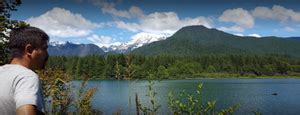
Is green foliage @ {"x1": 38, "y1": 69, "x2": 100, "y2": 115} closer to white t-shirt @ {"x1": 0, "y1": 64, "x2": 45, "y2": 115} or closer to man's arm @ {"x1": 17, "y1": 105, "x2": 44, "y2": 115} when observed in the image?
white t-shirt @ {"x1": 0, "y1": 64, "x2": 45, "y2": 115}

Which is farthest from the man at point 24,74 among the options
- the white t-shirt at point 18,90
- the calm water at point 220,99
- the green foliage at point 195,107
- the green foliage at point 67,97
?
the green foliage at point 67,97

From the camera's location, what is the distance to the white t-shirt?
8.07 ft

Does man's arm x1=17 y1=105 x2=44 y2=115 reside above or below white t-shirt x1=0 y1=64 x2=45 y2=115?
below

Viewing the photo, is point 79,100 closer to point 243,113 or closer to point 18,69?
point 18,69

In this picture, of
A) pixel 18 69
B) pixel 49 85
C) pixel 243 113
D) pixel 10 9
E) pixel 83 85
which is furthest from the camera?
pixel 243 113

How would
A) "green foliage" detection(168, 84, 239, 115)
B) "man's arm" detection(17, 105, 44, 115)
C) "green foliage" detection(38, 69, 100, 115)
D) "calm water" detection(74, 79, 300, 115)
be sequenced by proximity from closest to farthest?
"man's arm" detection(17, 105, 44, 115), "green foliage" detection(168, 84, 239, 115), "green foliage" detection(38, 69, 100, 115), "calm water" detection(74, 79, 300, 115)

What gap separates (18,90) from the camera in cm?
250

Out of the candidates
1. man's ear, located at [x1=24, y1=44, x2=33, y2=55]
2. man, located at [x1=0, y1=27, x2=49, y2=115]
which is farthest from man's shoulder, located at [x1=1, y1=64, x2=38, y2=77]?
man's ear, located at [x1=24, y1=44, x2=33, y2=55]

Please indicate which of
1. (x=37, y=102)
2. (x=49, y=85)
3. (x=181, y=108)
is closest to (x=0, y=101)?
(x=37, y=102)

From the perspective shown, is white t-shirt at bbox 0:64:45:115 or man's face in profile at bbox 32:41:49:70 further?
man's face in profile at bbox 32:41:49:70

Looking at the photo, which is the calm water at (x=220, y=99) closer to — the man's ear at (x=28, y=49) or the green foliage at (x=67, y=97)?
the green foliage at (x=67, y=97)

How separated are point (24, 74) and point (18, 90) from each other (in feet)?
0.36

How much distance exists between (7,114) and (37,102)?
0.80 ft

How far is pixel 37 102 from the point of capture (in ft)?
8.11
